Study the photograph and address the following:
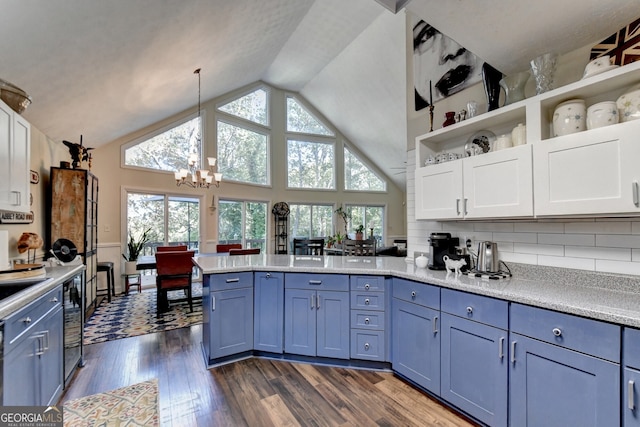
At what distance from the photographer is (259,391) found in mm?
2123

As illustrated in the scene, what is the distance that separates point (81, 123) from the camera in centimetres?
365

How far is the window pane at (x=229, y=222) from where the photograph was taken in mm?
6840

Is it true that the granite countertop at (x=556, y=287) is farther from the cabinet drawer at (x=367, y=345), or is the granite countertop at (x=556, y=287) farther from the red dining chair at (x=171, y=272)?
the red dining chair at (x=171, y=272)

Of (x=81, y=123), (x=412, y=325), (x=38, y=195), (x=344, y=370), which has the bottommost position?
(x=344, y=370)

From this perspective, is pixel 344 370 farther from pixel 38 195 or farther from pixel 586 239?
pixel 38 195

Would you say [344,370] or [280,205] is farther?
[280,205]

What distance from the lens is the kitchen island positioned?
129 centimetres

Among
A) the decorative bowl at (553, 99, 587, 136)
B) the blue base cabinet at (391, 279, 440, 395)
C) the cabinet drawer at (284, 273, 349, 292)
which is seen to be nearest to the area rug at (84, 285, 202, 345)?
the cabinet drawer at (284, 273, 349, 292)

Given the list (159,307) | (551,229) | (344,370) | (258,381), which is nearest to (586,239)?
(551,229)

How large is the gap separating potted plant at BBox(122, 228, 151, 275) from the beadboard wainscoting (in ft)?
17.2

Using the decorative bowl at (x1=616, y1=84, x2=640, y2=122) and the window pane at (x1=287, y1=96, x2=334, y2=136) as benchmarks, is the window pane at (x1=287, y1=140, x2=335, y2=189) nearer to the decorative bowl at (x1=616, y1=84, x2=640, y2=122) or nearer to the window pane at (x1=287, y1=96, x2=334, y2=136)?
the window pane at (x1=287, y1=96, x2=334, y2=136)

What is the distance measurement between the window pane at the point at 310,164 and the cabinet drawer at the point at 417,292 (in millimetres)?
6343

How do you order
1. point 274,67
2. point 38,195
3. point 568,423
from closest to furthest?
point 568,423 → point 38,195 → point 274,67

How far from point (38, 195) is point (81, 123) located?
1093mm
